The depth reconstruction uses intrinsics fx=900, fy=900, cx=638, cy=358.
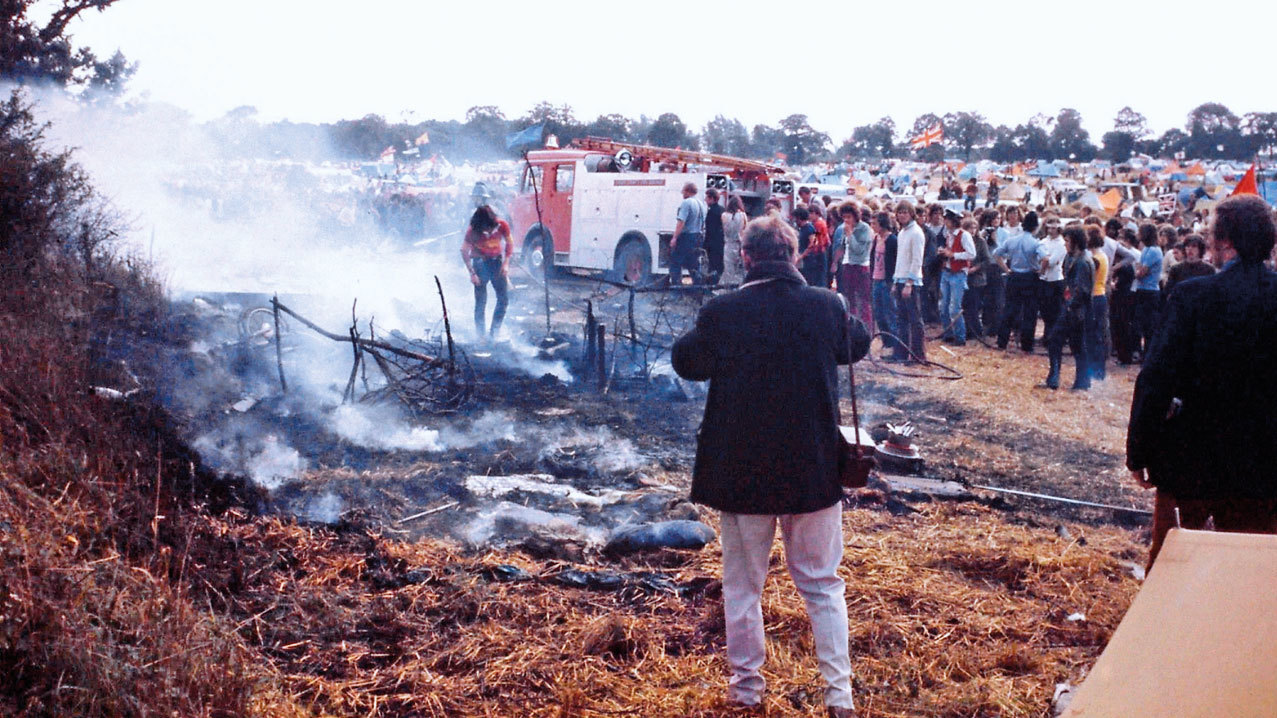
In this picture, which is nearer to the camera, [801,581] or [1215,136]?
[801,581]

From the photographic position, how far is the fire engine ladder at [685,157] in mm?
17297

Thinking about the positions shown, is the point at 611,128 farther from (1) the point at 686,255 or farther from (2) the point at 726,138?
(1) the point at 686,255

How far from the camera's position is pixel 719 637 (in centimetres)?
413

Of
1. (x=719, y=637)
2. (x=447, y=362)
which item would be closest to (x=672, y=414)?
(x=447, y=362)

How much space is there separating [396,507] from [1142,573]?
446cm

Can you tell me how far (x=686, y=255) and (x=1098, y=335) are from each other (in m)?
6.75

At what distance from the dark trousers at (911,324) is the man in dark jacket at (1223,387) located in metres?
8.22

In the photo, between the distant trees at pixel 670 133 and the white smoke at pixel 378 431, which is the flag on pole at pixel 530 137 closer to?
the white smoke at pixel 378 431

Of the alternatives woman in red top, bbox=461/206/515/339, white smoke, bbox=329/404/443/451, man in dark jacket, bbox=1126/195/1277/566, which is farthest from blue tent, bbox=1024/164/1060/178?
man in dark jacket, bbox=1126/195/1277/566

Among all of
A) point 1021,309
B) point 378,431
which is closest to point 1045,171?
point 1021,309

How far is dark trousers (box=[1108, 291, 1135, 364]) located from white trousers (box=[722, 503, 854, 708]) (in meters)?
10.0

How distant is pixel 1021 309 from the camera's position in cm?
1245

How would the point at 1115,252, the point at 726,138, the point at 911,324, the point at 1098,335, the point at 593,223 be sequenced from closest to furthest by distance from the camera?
the point at 1098,335, the point at 911,324, the point at 1115,252, the point at 593,223, the point at 726,138

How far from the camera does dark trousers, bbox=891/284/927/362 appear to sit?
455 inches
